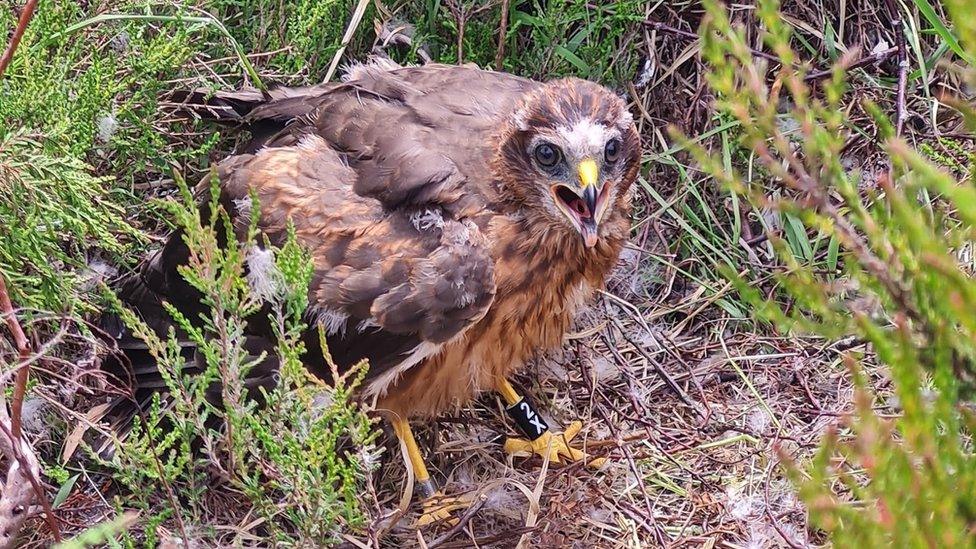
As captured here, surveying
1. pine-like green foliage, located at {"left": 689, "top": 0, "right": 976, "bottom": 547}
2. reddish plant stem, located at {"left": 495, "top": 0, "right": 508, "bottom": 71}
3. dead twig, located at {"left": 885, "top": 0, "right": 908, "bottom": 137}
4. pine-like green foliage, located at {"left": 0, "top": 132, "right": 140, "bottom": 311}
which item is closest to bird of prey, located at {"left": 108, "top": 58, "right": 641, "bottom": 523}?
pine-like green foliage, located at {"left": 0, "top": 132, "right": 140, "bottom": 311}

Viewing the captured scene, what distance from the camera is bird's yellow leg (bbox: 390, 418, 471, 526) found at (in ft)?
9.68

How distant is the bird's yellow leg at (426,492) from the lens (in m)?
2.95

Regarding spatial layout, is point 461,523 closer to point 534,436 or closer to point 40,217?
→ point 534,436

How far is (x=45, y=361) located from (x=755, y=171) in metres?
2.30

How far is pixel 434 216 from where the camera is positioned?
268 cm

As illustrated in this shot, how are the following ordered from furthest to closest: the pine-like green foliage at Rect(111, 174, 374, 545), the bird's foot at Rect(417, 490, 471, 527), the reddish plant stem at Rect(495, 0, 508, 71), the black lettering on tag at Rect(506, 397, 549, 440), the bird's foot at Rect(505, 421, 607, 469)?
the reddish plant stem at Rect(495, 0, 508, 71) < the black lettering on tag at Rect(506, 397, 549, 440) < the bird's foot at Rect(505, 421, 607, 469) < the bird's foot at Rect(417, 490, 471, 527) < the pine-like green foliage at Rect(111, 174, 374, 545)

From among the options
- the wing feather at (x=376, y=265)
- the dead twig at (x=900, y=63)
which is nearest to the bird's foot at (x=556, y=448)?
the wing feather at (x=376, y=265)

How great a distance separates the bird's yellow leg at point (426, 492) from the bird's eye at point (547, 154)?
89cm

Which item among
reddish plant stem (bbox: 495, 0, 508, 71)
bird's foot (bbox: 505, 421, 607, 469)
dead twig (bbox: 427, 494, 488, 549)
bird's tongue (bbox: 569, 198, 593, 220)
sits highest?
reddish plant stem (bbox: 495, 0, 508, 71)

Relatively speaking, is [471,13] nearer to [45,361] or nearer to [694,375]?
[694,375]

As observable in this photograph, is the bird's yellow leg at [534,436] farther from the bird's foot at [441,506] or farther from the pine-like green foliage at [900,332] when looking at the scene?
the pine-like green foliage at [900,332]

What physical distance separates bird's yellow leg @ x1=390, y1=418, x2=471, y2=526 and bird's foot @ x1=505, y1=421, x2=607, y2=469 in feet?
0.98

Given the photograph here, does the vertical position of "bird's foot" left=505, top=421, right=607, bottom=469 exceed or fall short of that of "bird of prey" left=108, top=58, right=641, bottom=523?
it falls short

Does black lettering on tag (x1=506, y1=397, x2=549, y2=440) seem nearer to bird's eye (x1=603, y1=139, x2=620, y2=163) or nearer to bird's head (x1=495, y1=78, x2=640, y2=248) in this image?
bird's head (x1=495, y1=78, x2=640, y2=248)
